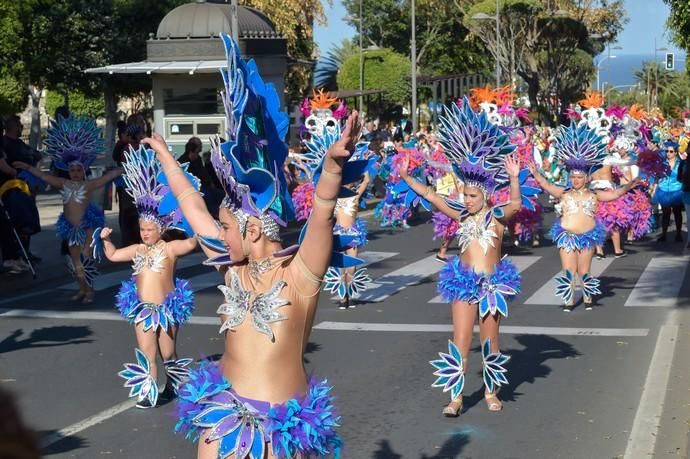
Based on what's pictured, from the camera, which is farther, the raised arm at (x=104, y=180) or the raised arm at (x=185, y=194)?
A: the raised arm at (x=104, y=180)

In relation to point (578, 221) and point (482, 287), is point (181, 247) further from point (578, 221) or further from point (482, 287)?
point (578, 221)

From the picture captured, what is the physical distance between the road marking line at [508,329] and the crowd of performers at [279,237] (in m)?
1.11

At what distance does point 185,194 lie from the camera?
5.11 m

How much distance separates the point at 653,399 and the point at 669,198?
11893 mm

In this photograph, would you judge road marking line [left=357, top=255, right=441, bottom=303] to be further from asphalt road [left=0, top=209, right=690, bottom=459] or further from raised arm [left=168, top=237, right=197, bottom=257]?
raised arm [left=168, top=237, right=197, bottom=257]

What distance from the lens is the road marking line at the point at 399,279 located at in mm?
14188

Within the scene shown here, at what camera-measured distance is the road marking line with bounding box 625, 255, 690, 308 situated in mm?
13484

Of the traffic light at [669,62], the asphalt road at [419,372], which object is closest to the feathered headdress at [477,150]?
the asphalt road at [419,372]

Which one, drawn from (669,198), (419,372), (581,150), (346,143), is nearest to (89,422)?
(419,372)

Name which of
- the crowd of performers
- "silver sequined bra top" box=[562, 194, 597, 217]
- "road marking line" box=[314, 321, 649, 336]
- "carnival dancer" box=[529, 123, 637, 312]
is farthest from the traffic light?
"road marking line" box=[314, 321, 649, 336]

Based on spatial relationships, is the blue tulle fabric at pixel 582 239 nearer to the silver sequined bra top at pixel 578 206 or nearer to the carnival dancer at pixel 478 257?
the silver sequined bra top at pixel 578 206

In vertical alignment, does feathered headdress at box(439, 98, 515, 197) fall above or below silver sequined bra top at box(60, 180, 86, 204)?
above

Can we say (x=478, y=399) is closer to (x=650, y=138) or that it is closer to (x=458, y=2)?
(x=650, y=138)

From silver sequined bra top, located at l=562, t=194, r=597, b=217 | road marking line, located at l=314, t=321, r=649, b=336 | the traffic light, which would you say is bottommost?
road marking line, located at l=314, t=321, r=649, b=336
